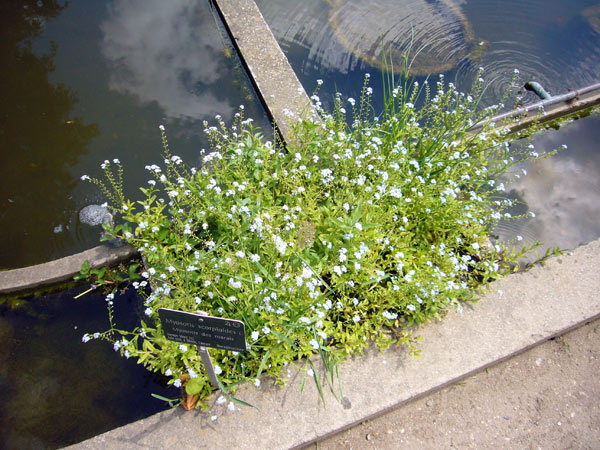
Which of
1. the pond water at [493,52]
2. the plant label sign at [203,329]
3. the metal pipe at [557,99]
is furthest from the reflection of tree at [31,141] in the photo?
the metal pipe at [557,99]

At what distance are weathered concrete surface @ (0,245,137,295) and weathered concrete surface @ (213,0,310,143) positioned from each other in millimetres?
1795

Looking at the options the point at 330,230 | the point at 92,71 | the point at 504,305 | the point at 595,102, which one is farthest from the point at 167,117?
the point at 595,102

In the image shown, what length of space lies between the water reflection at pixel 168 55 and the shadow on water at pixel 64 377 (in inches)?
88.1

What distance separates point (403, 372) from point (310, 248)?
1084mm

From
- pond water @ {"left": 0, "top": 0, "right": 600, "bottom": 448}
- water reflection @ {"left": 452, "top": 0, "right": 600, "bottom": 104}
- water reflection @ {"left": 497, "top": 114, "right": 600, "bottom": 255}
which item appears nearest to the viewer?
pond water @ {"left": 0, "top": 0, "right": 600, "bottom": 448}

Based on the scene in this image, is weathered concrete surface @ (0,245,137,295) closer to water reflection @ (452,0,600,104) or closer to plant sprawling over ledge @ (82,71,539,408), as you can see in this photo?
plant sprawling over ledge @ (82,71,539,408)

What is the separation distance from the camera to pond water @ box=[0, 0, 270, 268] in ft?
12.6

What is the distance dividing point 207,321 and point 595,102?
16.4 feet

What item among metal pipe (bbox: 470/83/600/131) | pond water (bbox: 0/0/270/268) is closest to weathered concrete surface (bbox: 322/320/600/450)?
metal pipe (bbox: 470/83/600/131)

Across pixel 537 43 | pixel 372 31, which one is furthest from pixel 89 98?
pixel 537 43

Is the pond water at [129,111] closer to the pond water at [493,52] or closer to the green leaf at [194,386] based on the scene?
the pond water at [493,52]

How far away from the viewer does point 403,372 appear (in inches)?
114

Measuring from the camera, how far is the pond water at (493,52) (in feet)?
13.9

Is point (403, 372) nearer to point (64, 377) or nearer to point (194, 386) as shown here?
point (194, 386)
